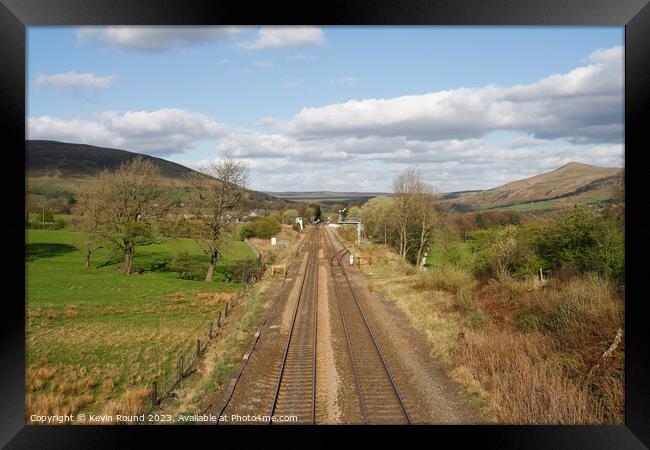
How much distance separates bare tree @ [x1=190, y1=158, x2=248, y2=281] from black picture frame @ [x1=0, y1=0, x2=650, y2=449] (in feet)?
51.8

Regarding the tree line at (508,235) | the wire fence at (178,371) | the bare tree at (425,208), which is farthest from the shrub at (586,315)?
the bare tree at (425,208)

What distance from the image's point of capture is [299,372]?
9.02 meters

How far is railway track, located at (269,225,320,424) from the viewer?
732 cm

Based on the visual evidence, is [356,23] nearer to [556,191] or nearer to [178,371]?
[178,371]

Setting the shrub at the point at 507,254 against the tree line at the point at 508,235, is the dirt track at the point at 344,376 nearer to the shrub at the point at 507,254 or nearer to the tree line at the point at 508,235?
the tree line at the point at 508,235

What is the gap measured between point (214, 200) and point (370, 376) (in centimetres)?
1489

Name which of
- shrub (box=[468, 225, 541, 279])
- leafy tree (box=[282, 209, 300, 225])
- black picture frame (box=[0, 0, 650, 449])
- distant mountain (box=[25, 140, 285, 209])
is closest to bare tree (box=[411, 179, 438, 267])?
shrub (box=[468, 225, 541, 279])

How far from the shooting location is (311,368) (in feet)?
30.3

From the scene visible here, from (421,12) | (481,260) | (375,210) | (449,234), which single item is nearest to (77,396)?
(421,12)

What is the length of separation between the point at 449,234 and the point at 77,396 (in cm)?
2143

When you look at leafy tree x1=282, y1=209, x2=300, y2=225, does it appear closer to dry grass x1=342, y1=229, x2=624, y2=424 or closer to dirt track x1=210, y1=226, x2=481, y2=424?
dirt track x1=210, y1=226, x2=481, y2=424

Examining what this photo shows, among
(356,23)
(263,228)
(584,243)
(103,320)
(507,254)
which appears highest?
(356,23)

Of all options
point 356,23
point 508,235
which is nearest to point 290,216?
point 508,235

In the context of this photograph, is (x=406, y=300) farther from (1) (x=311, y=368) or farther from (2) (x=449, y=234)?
(2) (x=449, y=234)
